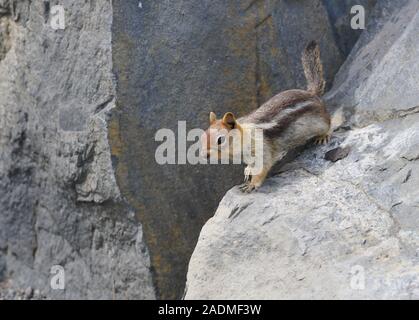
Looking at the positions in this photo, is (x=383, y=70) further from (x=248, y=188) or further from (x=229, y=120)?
(x=248, y=188)

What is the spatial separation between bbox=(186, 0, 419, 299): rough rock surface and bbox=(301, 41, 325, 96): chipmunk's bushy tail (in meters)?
0.32

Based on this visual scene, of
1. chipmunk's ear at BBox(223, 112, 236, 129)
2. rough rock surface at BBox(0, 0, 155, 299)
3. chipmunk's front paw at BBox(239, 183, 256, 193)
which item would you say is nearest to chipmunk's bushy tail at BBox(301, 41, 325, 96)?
chipmunk's ear at BBox(223, 112, 236, 129)

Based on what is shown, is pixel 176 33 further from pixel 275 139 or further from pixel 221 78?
pixel 275 139

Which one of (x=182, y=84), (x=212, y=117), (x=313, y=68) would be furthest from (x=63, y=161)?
(x=313, y=68)

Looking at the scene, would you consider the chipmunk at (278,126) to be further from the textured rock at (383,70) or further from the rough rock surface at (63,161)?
the rough rock surface at (63,161)

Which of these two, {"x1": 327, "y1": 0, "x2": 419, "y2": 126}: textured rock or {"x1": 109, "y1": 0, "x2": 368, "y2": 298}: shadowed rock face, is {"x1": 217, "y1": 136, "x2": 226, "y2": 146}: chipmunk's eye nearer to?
{"x1": 109, "y1": 0, "x2": 368, "y2": 298}: shadowed rock face

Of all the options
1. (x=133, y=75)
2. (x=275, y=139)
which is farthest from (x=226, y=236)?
(x=133, y=75)

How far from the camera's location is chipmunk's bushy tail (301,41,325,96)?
5.73 metres

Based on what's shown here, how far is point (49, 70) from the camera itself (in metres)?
5.77

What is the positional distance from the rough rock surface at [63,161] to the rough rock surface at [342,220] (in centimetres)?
107

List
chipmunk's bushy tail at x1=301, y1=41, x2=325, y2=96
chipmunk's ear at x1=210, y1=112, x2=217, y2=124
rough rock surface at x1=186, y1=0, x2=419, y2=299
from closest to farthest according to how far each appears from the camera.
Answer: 1. rough rock surface at x1=186, y1=0, x2=419, y2=299
2. chipmunk's ear at x1=210, y1=112, x2=217, y2=124
3. chipmunk's bushy tail at x1=301, y1=41, x2=325, y2=96

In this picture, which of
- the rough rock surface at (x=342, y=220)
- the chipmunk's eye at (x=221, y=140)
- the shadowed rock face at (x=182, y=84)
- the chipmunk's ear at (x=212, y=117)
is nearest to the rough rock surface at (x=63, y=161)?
the shadowed rock face at (x=182, y=84)

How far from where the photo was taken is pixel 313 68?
576cm

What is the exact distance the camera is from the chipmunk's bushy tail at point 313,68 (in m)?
5.73
